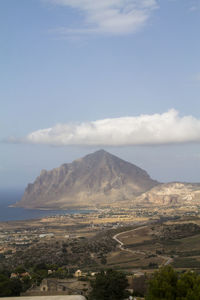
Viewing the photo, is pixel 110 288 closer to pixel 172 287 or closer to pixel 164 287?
pixel 164 287

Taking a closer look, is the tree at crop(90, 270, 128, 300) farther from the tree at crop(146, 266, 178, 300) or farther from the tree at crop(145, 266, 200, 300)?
the tree at crop(145, 266, 200, 300)

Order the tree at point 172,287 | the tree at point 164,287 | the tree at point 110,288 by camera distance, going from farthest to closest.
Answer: the tree at point 110,288
the tree at point 164,287
the tree at point 172,287

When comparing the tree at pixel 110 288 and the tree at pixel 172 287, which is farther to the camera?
the tree at pixel 110 288

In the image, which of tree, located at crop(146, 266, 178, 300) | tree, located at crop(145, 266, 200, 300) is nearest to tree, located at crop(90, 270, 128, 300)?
tree, located at crop(146, 266, 178, 300)

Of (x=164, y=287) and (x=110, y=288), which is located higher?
(x=164, y=287)

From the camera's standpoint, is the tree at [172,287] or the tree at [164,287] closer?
the tree at [172,287]

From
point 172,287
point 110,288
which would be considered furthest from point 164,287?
point 110,288

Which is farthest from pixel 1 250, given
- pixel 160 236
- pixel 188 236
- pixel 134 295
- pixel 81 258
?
pixel 134 295

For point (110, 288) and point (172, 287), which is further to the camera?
point (110, 288)

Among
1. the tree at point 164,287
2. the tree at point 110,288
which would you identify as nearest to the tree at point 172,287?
the tree at point 164,287

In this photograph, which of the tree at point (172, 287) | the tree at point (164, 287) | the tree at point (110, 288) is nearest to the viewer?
the tree at point (172, 287)

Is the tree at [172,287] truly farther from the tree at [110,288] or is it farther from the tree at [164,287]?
the tree at [110,288]

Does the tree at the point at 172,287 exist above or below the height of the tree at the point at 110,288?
above
